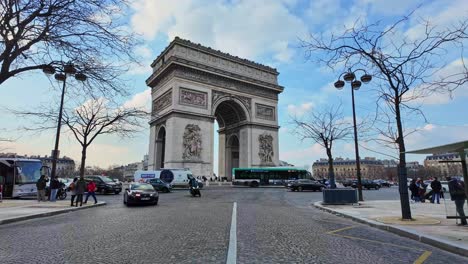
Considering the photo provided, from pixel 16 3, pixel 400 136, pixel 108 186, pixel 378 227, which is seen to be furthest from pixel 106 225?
pixel 108 186

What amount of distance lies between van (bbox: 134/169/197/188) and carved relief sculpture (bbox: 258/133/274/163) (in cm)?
1601

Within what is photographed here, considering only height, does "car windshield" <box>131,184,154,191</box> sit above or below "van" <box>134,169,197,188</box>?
below

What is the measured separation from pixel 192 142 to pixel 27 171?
22013mm

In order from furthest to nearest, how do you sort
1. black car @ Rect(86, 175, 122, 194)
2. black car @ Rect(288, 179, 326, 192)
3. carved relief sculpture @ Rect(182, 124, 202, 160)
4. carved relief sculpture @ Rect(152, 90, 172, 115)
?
carved relief sculpture @ Rect(152, 90, 172, 115)
carved relief sculpture @ Rect(182, 124, 202, 160)
black car @ Rect(288, 179, 326, 192)
black car @ Rect(86, 175, 122, 194)

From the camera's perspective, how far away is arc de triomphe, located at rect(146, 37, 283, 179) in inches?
1671

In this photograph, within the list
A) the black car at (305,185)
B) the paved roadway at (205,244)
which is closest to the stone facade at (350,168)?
the black car at (305,185)

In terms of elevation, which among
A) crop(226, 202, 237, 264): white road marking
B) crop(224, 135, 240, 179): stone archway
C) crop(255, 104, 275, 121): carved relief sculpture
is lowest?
crop(226, 202, 237, 264): white road marking

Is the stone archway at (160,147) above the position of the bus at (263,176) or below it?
above

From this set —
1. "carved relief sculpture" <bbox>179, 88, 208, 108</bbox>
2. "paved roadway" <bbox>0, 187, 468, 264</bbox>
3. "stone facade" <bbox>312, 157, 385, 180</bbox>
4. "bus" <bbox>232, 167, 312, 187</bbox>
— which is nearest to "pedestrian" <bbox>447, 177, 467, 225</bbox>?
"paved roadway" <bbox>0, 187, 468, 264</bbox>

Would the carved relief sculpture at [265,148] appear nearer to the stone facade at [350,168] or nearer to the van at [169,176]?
the van at [169,176]

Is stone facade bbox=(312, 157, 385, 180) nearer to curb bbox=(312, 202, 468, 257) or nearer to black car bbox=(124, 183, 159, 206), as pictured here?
black car bbox=(124, 183, 159, 206)

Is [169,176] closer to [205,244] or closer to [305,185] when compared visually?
[305,185]

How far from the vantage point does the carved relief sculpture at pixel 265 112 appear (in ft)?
170

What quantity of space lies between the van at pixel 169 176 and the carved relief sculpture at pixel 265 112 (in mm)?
19324
